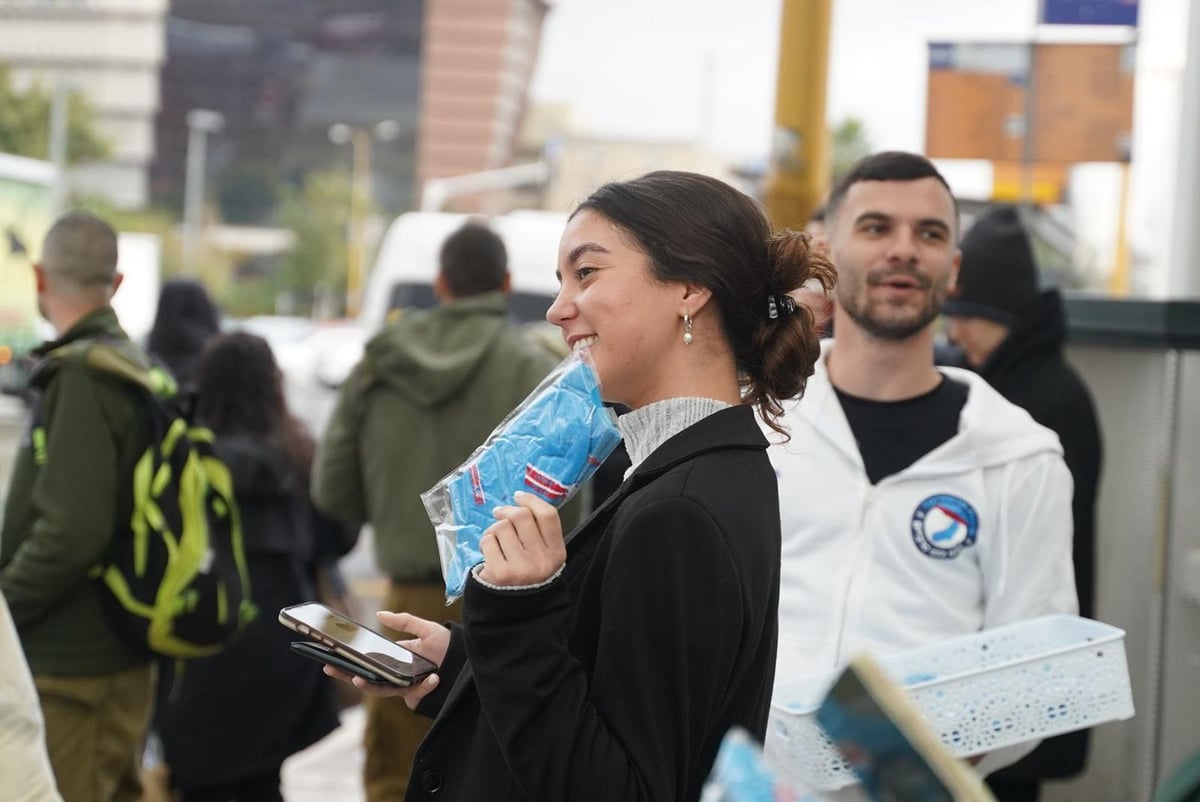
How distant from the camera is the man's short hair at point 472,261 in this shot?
6168 millimetres

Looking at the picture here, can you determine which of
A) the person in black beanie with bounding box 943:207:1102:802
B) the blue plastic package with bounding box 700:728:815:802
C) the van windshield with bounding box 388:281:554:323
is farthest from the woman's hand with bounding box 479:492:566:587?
the van windshield with bounding box 388:281:554:323

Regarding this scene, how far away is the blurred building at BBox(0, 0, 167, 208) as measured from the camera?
99312 mm

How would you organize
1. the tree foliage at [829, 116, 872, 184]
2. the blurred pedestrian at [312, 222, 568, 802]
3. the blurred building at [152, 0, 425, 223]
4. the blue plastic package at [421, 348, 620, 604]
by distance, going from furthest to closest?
the blurred building at [152, 0, 425, 223] → the tree foliage at [829, 116, 872, 184] → the blurred pedestrian at [312, 222, 568, 802] → the blue plastic package at [421, 348, 620, 604]

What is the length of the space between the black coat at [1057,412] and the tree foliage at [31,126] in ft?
163

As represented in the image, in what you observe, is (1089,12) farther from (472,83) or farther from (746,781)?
(472,83)

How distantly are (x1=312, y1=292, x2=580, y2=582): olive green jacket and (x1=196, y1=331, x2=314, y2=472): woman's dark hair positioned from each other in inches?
11.2

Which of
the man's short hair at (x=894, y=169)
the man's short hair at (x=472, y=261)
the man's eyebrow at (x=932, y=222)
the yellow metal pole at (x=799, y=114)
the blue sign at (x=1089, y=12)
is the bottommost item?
the man's short hair at (x=472, y=261)

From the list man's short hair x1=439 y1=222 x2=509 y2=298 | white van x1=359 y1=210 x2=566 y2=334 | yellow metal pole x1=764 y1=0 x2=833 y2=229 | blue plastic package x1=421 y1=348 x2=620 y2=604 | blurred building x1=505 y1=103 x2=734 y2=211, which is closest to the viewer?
blue plastic package x1=421 y1=348 x2=620 y2=604

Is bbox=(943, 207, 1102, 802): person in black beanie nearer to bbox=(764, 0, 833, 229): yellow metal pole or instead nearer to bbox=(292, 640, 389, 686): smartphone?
bbox=(764, 0, 833, 229): yellow metal pole

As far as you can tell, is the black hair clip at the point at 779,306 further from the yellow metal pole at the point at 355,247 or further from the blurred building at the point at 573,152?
the blurred building at the point at 573,152

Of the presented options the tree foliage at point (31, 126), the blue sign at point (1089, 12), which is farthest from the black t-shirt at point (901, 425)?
the tree foliage at point (31, 126)

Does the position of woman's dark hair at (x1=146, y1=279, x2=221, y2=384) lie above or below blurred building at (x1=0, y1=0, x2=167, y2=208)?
below

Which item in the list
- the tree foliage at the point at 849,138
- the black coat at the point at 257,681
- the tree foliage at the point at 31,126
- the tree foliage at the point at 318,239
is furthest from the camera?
the tree foliage at the point at 318,239

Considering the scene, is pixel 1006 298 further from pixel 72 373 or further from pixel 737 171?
pixel 737 171
